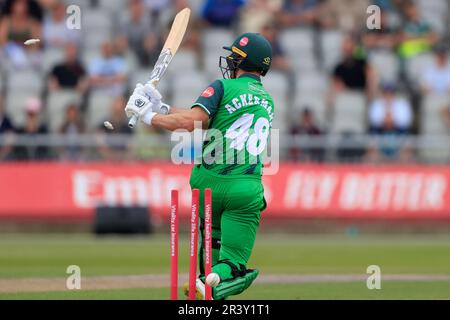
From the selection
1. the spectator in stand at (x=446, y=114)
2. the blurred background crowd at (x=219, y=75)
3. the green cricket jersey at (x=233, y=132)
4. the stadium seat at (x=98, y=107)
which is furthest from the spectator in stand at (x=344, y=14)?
the green cricket jersey at (x=233, y=132)

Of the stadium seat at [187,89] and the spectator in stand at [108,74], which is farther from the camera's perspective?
the spectator in stand at [108,74]

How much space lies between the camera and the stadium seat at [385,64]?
2469 cm

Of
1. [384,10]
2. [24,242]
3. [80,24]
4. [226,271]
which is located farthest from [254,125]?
[384,10]

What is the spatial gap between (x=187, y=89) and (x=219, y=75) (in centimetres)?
86

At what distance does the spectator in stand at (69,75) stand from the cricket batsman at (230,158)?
13009 millimetres

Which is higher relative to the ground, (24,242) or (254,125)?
(254,125)

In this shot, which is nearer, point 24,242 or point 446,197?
point 24,242

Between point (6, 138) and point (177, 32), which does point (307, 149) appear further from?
point (177, 32)

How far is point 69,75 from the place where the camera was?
23172mm

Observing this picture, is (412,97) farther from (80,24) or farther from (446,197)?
(80,24)

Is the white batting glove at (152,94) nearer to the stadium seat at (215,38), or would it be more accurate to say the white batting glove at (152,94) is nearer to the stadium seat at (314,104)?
the stadium seat at (314,104)
